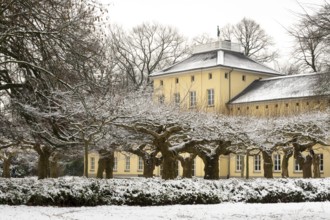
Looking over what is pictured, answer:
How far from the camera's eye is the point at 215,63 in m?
56.7

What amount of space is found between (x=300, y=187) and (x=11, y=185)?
12257 millimetres

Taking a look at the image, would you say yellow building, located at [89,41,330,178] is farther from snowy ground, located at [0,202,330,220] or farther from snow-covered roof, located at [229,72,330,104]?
snowy ground, located at [0,202,330,220]

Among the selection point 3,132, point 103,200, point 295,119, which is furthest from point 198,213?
point 295,119

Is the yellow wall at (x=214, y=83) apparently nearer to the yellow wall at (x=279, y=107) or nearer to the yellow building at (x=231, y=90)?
the yellow building at (x=231, y=90)

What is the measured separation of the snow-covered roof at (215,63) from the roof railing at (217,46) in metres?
0.45

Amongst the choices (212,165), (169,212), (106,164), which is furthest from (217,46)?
(169,212)

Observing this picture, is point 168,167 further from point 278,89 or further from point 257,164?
point 278,89

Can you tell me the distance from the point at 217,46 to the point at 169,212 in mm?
42281

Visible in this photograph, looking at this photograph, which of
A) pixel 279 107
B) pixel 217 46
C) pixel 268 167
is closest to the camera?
pixel 268 167

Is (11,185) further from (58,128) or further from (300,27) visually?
(300,27)

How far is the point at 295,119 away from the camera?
39.6 meters

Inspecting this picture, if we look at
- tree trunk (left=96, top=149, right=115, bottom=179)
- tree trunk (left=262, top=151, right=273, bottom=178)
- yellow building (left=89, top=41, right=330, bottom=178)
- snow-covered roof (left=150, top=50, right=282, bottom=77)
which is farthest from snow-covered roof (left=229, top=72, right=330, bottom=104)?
tree trunk (left=96, top=149, right=115, bottom=179)

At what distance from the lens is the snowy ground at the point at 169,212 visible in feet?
57.2

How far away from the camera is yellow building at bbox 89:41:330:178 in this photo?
166 feet
